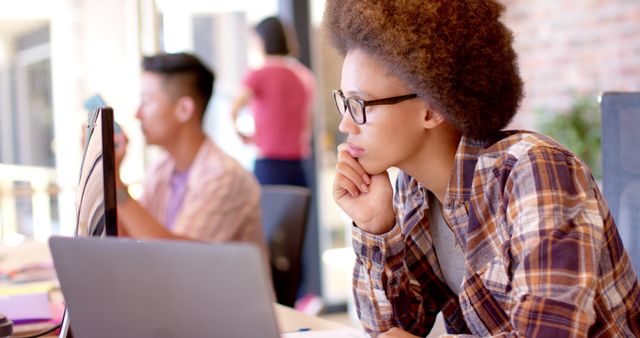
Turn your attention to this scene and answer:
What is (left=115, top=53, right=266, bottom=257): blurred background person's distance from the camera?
2262 mm

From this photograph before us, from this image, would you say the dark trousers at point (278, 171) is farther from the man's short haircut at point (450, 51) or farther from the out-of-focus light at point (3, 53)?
the man's short haircut at point (450, 51)

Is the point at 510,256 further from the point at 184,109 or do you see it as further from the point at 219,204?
the point at 184,109

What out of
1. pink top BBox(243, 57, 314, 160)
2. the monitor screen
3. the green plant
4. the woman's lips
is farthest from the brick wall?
the monitor screen

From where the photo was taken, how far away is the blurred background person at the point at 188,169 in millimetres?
2262

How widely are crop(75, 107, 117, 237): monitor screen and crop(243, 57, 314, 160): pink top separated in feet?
8.84

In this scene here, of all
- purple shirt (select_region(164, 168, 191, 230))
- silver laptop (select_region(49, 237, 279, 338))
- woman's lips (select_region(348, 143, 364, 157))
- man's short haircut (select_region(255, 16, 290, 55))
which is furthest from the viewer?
man's short haircut (select_region(255, 16, 290, 55))

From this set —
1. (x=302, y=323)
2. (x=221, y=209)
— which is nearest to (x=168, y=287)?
(x=302, y=323)

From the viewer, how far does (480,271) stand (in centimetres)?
121

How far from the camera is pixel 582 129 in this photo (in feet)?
10.8

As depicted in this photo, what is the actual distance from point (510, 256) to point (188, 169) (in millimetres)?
1502

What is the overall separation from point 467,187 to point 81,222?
57 centimetres

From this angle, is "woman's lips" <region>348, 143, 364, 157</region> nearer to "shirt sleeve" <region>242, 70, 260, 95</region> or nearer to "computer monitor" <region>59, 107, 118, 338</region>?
"computer monitor" <region>59, 107, 118, 338</region>

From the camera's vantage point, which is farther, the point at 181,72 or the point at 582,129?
the point at 582,129

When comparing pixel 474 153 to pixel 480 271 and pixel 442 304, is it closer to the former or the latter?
pixel 480 271
